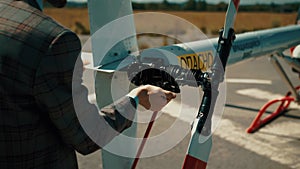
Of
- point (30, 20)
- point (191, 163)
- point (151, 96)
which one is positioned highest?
point (30, 20)

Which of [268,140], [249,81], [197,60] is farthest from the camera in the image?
[249,81]

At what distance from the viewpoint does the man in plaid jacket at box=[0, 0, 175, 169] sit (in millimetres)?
1219

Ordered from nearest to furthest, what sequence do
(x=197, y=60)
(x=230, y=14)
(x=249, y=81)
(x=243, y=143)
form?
(x=230, y=14), (x=197, y=60), (x=243, y=143), (x=249, y=81)

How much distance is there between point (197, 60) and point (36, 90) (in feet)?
5.52

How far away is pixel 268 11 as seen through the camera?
Answer: 73.8 feet

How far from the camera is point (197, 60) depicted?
2.70 metres

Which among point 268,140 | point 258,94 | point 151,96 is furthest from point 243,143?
point 151,96

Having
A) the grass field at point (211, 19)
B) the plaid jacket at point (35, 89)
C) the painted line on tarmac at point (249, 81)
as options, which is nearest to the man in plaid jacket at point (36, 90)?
the plaid jacket at point (35, 89)

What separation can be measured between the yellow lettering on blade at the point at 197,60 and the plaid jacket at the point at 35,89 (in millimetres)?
1180

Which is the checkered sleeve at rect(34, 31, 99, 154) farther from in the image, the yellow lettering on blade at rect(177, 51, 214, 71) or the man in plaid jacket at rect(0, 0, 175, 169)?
the yellow lettering on blade at rect(177, 51, 214, 71)

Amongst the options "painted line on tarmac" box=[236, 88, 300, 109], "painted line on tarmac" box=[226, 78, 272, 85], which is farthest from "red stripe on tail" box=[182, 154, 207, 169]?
"painted line on tarmac" box=[226, 78, 272, 85]

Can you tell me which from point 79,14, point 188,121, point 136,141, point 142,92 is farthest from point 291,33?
point 79,14

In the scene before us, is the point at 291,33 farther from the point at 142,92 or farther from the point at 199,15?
the point at 199,15

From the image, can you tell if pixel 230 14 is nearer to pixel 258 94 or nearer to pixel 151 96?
pixel 151 96
